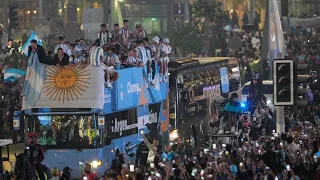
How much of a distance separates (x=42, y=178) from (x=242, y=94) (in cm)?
2218

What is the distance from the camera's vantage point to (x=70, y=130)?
31.5 metres

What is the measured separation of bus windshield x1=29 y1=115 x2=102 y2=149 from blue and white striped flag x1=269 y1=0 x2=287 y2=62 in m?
21.1

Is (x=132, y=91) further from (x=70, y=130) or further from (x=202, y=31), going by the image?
(x=202, y=31)

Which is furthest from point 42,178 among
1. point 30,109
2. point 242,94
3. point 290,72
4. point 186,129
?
point 242,94

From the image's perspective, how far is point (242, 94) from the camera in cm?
5047

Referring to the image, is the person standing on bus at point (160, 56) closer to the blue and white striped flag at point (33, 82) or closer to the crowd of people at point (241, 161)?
the crowd of people at point (241, 161)

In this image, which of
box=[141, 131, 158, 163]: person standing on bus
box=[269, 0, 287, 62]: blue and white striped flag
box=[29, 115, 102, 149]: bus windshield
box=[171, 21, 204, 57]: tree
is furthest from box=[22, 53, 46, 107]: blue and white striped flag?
box=[171, 21, 204, 57]: tree

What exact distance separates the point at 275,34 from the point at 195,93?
1247 centimetres

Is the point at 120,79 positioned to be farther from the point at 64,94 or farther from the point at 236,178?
the point at 236,178

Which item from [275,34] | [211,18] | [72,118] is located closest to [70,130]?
[72,118]

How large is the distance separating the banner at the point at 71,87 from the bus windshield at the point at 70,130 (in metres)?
0.31

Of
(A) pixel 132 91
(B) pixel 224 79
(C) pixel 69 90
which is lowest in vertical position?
(B) pixel 224 79

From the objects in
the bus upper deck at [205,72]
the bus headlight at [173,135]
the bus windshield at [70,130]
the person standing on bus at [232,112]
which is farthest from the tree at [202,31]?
the bus windshield at [70,130]

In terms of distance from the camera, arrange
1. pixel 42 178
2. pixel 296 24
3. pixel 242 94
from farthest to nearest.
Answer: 1. pixel 296 24
2. pixel 242 94
3. pixel 42 178
